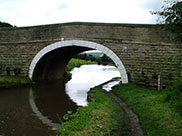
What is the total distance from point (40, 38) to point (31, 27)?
1133mm

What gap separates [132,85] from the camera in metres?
10.4

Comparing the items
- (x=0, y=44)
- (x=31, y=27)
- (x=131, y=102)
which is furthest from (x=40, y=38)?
(x=131, y=102)

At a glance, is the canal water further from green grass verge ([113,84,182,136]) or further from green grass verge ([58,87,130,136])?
green grass verge ([113,84,182,136])

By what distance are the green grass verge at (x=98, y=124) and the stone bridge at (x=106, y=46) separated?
4.61 meters

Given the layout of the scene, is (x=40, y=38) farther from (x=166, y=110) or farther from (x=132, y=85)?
(x=166, y=110)

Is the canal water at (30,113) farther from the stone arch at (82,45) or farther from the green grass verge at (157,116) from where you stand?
the stone arch at (82,45)

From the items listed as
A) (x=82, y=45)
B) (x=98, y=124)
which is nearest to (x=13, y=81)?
(x=82, y=45)

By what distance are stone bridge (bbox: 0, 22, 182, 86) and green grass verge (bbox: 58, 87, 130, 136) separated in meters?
4.61

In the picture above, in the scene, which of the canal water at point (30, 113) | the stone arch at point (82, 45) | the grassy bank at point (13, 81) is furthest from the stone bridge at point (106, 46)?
the canal water at point (30, 113)

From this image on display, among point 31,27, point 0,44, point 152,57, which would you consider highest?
point 31,27

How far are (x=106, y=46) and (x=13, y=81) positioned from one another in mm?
6266

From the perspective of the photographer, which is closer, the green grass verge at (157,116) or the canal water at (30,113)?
the green grass verge at (157,116)

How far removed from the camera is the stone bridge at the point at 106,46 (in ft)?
34.5

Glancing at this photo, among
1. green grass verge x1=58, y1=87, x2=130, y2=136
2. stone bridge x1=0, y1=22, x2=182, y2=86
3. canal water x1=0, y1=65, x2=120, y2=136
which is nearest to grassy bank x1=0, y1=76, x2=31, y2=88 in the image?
stone bridge x1=0, y1=22, x2=182, y2=86
